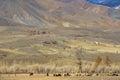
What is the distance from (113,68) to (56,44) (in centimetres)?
6129

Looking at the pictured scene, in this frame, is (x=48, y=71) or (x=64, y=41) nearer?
(x=48, y=71)

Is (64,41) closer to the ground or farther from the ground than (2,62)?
farther from the ground

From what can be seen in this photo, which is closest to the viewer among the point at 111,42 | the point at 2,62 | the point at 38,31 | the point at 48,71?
the point at 48,71

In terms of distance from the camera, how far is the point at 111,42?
13312 centimetres

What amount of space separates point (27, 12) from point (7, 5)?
10.4m

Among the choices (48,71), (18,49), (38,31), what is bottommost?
(48,71)

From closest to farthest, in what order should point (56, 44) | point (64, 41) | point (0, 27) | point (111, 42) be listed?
point (56, 44)
point (64, 41)
point (111, 42)
point (0, 27)

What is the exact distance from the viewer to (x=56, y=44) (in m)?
114

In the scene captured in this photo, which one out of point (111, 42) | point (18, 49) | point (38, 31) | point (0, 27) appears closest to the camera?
point (18, 49)

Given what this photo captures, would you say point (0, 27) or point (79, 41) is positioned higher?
point (0, 27)

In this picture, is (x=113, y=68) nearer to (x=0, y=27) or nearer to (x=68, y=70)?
(x=68, y=70)

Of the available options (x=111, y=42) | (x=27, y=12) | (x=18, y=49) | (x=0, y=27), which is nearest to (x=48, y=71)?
(x=18, y=49)

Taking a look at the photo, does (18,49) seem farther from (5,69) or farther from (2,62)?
(5,69)

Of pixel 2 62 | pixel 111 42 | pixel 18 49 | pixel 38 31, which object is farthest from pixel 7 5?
pixel 2 62
